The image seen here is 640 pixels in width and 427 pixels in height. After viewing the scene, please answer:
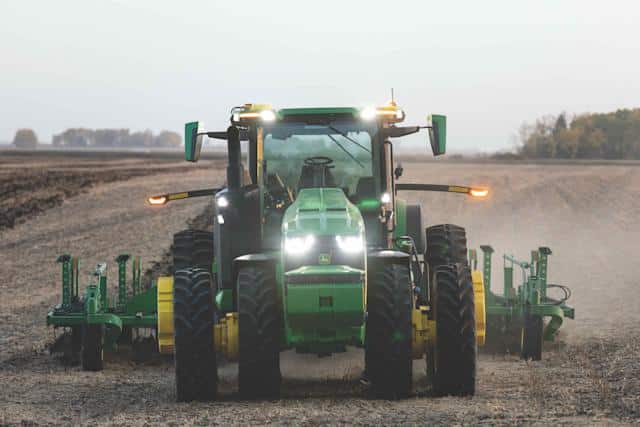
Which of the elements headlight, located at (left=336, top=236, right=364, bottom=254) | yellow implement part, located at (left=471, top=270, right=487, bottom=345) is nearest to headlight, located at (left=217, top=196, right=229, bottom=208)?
headlight, located at (left=336, top=236, right=364, bottom=254)

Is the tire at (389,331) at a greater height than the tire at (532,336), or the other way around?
the tire at (389,331)

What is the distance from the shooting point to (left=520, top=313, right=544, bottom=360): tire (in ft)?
37.9

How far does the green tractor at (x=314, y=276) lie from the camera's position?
8766 mm

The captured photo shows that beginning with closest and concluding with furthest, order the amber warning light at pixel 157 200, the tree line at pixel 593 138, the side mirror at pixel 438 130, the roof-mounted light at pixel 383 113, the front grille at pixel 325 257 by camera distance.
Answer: the front grille at pixel 325 257
the side mirror at pixel 438 130
the roof-mounted light at pixel 383 113
the amber warning light at pixel 157 200
the tree line at pixel 593 138

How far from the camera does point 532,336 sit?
11.6m

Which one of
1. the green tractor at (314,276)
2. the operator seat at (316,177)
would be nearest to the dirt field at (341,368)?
the green tractor at (314,276)

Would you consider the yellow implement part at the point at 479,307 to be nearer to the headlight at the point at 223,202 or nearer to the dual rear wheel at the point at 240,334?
the dual rear wheel at the point at 240,334

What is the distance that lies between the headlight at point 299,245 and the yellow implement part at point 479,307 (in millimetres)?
1765

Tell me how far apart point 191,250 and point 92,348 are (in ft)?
5.14

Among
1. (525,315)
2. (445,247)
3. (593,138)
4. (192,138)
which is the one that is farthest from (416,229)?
(593,138)

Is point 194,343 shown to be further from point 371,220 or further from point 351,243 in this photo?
point 371,220

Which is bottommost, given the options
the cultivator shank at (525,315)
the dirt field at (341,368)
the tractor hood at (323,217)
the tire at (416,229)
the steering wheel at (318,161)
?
the dirt field at (341,368)

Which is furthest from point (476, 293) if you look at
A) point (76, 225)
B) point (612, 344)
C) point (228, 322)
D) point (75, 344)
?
point (76, 225)

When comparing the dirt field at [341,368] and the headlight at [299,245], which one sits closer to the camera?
the dirt field at [341,368]
